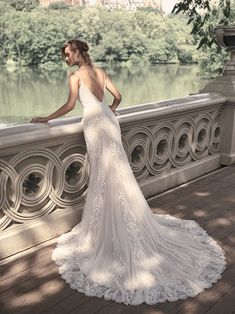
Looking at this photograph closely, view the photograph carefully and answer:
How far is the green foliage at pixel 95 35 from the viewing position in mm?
70000

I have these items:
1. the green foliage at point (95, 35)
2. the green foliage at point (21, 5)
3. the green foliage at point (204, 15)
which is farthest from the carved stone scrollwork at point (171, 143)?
the green foliage at point (21, 5)

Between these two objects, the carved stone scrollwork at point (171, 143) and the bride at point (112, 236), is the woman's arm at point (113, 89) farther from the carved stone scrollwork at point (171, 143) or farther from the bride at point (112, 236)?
the carved stone scrollwork at point (171, 143)

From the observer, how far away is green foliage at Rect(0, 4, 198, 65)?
230 ft

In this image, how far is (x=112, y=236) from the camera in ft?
10.7

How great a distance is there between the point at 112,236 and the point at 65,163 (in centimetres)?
93

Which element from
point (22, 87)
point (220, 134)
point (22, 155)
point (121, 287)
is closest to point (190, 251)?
point (121, 287)

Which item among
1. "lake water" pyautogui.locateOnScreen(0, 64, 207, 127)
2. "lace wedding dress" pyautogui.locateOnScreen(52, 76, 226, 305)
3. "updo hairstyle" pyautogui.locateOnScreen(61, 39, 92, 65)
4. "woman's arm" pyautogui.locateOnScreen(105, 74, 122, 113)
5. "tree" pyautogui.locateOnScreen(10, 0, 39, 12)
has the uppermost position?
"tree" pyautogui.locateOnScreen(10, 0, 39, 12)

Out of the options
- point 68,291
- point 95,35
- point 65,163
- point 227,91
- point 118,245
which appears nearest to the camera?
point 68,291

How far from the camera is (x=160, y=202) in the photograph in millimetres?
4688

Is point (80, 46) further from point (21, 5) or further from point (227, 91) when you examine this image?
point (21, 5)

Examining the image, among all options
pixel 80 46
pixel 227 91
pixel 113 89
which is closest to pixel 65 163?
pixel 113 89

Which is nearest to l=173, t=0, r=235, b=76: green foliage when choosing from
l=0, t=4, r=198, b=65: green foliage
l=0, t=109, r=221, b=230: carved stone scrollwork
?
l=0, t=109, r=221, b=230: carved stone scrollwork

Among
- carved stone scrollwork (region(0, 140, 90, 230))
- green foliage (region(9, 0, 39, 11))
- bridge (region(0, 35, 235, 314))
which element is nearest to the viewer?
bridge (region(0, 35, 235, 314))

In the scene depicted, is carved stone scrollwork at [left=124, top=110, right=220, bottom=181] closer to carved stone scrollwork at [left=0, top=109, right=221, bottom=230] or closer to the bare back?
carved stone scrollwork at [left=0, top=109, right=221, bottom=230]
